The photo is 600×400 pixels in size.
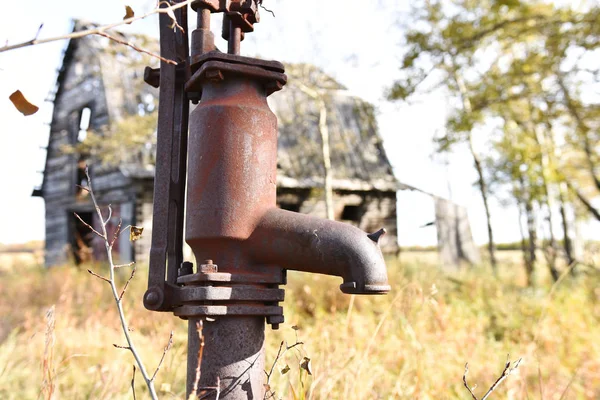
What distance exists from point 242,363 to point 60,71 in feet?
47.0

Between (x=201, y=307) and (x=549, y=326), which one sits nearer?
(x=201, y=307)

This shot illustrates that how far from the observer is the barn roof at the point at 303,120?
11016 millimetres

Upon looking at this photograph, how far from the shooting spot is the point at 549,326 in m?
4.89

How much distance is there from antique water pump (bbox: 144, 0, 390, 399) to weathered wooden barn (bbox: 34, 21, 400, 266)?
30.3 ft

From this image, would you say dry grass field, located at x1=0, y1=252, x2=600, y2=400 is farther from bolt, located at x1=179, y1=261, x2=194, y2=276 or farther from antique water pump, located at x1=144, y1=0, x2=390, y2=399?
bolt, located at x1=179, y1=261, x2=194, y2=276

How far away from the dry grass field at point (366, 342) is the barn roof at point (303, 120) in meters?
5.36

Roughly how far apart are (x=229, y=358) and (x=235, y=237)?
31cm

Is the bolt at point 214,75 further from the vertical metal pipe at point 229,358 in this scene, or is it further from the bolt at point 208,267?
the vertical metal pipe at point 229,358

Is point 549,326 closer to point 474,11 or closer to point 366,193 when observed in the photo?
point 474,11

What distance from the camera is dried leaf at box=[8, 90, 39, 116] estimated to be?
912 millimetres

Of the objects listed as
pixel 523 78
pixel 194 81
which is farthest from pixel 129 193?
pixel 194 81

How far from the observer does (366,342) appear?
3.50 m

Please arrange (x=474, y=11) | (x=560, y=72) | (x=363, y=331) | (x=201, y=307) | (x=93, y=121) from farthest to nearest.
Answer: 1. (x=93, y=121)
2. (x=474, y=11)
3. (x=560, y=72)
4. (x=363, y=331)
5. (x=201, y=307)

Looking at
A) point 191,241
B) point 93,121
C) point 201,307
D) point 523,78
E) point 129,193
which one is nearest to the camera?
point 201,307
